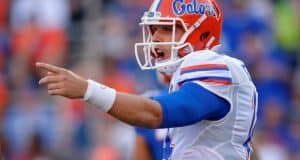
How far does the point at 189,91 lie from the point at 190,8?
1.93 ft

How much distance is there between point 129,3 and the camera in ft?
43.8

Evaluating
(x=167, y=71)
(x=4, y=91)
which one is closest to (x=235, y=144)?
(x=167, y=71)

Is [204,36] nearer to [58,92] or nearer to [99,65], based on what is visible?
[58,92]

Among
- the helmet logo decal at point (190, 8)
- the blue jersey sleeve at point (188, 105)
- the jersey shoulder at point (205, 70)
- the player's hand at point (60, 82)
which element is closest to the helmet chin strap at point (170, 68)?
the jersey shoulder at point (205, 70)

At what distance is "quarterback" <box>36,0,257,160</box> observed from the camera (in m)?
5.10

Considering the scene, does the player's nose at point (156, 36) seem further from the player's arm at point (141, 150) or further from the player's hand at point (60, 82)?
the player's arm at point (141, 150)

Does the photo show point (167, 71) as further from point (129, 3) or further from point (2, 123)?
point (129, 3)

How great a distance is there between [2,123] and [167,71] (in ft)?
21.0

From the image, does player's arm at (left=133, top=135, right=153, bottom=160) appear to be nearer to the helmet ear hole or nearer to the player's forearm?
the helmet ear hole

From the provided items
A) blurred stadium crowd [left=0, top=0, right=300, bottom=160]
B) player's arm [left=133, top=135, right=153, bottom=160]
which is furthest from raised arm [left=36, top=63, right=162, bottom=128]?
blurred stadium crowd [left=0, top=0, right=300, bottom=160]

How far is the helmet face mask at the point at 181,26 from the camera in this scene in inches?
222

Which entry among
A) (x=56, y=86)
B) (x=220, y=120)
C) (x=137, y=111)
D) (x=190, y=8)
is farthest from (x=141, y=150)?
(x=56, y=86)

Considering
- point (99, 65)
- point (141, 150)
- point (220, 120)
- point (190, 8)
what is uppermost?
point (190, 8)

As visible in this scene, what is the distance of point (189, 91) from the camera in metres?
5.23
